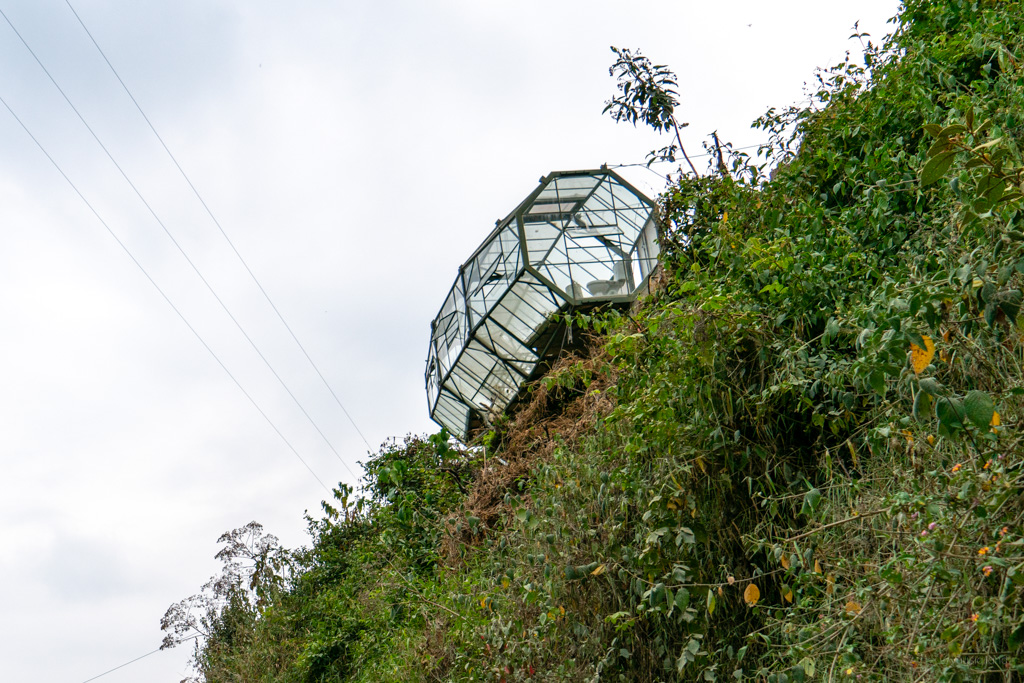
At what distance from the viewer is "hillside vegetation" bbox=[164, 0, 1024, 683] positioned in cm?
375

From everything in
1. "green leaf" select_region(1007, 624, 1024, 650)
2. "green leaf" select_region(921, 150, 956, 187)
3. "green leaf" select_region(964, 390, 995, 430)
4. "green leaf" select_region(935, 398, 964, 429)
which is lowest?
"green leaf" select_region(1007, 624, 1024, 650)

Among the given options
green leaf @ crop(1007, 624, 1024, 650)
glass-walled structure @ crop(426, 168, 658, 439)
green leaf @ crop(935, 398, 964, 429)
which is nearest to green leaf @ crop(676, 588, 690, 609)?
green leaf @ crop(1007, 624, 1024, 650)

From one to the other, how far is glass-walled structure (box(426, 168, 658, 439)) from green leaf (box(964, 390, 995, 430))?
31.8 ft

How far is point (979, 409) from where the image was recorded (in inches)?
112

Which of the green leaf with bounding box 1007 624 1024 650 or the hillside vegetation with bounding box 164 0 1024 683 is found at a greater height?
the hillside vegetation with bounding box 164 0 1024 683

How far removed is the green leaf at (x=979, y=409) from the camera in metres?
2.81

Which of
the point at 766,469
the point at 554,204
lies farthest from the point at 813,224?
the point at 554,204

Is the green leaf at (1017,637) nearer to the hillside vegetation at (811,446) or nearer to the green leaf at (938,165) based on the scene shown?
the hillside vegetation at (811,446)

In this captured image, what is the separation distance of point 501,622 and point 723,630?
86.0 inches

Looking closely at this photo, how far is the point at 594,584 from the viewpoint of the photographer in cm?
645

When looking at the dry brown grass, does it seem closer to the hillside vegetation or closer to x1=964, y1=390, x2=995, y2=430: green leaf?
the hillside vegetation

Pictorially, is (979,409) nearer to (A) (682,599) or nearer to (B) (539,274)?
(A) (682,599)

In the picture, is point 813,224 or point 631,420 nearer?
point 631,420

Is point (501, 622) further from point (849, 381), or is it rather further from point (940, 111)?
point (940, 111)
